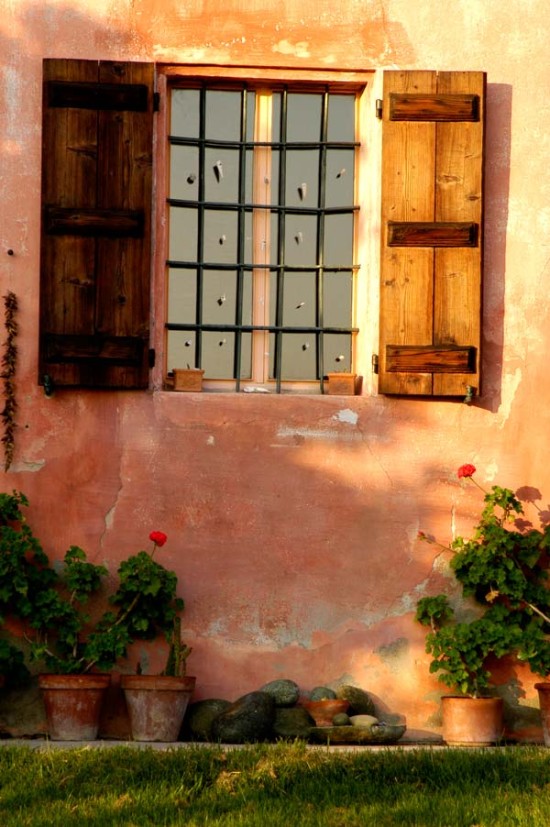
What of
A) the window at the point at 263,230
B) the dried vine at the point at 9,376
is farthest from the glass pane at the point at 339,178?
the dried vine at the point at 9,376

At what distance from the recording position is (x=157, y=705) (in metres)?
7.98

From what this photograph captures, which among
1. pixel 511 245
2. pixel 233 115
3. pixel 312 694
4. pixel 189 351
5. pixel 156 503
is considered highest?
pixel 233 115

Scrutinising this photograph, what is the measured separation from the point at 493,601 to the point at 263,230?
2.47 meters

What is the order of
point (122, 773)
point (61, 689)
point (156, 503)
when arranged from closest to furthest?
point (122, 773) → point (61, 689) → point (156, 503)

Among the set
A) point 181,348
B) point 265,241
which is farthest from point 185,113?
point 181,348

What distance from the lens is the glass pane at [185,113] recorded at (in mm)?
8992

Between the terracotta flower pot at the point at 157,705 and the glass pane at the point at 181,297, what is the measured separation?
2089 millimetres

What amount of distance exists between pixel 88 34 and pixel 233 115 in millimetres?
932

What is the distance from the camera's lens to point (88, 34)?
8781 millimetres

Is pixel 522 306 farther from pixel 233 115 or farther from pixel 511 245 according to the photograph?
pixel 233 115

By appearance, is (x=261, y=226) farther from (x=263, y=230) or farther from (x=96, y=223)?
(x=96, y=223)

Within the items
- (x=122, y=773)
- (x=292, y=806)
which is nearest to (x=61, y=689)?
(x=122, y=773)

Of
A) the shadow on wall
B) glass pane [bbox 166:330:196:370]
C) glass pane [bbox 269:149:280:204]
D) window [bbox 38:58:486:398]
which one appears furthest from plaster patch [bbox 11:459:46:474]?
the shadow on wall

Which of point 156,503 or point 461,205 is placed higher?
point 461,205
